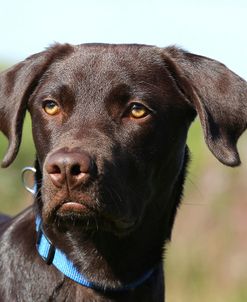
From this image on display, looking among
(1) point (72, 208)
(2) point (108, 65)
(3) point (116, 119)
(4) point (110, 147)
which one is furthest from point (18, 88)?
(1) point (72, 208)

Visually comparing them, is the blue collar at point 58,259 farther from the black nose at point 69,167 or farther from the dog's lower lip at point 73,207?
the black nose at point 69,167

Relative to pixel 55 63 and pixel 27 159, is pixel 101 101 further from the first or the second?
pixel 27 159

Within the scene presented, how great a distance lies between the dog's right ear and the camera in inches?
228

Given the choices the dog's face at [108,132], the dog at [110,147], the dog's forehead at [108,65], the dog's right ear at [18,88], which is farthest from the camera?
the dog's right ear at [18,88]

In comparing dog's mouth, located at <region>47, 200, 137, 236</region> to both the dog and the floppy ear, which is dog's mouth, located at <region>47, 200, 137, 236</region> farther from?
the floppy ear

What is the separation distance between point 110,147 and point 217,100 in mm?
767

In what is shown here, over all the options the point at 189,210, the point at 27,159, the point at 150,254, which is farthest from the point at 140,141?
the point at 27,159

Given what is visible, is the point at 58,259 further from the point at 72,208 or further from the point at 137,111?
the point at 137,111

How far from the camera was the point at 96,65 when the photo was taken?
224 inches

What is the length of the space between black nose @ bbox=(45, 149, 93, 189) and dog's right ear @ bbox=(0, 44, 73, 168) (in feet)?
2.56

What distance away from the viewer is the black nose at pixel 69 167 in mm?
4973

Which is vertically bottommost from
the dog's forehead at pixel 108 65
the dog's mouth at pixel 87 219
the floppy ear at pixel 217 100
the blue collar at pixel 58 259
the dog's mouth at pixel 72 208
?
the blue collar at pixel 58 259

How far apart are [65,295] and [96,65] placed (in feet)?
4.09

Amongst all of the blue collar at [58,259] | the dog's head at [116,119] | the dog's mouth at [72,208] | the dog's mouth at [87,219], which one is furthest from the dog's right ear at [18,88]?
the dog's mouth at [72,208]
